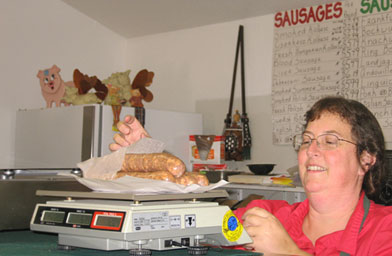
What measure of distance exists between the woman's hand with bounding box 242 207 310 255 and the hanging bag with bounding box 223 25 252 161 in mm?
2186

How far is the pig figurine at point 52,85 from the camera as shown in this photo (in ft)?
→ 11.3

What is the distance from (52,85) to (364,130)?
2.55 m

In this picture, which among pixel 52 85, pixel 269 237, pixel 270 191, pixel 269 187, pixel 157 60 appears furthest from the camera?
pixel 157 60

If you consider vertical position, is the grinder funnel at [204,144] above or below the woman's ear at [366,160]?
above

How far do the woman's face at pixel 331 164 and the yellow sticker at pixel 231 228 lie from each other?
0.36m

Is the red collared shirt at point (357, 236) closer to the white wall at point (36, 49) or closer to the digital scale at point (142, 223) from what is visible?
the digital scale at point (142, 223)

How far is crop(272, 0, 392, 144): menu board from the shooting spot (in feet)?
9.93

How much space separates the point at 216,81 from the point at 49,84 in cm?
117

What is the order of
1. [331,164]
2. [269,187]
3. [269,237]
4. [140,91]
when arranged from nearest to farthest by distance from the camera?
[269,237] → [331,164] → [269,187] → [140,91]

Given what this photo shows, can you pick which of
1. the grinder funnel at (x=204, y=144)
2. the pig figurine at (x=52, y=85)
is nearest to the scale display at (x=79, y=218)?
the grinder funnel at (x=204, y=144)

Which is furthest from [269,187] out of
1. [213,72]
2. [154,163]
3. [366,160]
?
[154,163]

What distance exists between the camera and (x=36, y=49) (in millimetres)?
3725

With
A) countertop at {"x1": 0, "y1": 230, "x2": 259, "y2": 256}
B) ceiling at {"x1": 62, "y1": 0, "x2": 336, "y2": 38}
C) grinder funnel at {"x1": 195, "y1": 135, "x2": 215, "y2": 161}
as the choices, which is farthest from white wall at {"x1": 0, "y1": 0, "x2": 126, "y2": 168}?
countertop at {"x1": 0, "y1": 230, "x2": 259, "y2": 256}

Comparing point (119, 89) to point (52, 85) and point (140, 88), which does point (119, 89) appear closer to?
point (140, 88)
